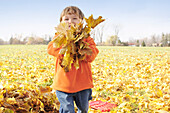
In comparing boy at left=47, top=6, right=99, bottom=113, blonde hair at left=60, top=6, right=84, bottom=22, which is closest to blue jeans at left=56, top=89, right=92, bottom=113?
boy at left=47, top=6, right=99, bottom=113

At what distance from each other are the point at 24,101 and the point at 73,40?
1502 mm

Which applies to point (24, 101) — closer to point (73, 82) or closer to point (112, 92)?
point (73, 82)

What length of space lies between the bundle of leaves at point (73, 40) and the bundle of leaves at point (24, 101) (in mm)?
1212

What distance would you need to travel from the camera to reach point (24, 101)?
2779mm

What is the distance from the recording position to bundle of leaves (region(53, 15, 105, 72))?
1871mm

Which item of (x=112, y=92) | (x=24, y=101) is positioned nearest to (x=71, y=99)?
(x=24, y=101)

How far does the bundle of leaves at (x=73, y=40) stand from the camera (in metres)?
1.87

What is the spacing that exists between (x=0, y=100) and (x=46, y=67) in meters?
4.10

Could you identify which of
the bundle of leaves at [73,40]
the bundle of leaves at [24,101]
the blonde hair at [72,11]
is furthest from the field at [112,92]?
the blonde hair at [72,11]

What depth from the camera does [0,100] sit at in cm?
254

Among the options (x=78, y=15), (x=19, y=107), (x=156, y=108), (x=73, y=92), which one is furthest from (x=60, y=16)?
(x=156, y=108)

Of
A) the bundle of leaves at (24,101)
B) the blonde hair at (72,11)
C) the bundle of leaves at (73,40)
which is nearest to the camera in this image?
the bundle of leaves at (73,40)

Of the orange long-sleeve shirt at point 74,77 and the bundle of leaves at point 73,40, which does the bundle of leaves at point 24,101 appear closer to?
the orange long-sleeve shirt at point 74,77

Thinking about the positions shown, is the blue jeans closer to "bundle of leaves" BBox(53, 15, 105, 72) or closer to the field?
"bundle of leaves" BBox(53, 15, 105, 72)
